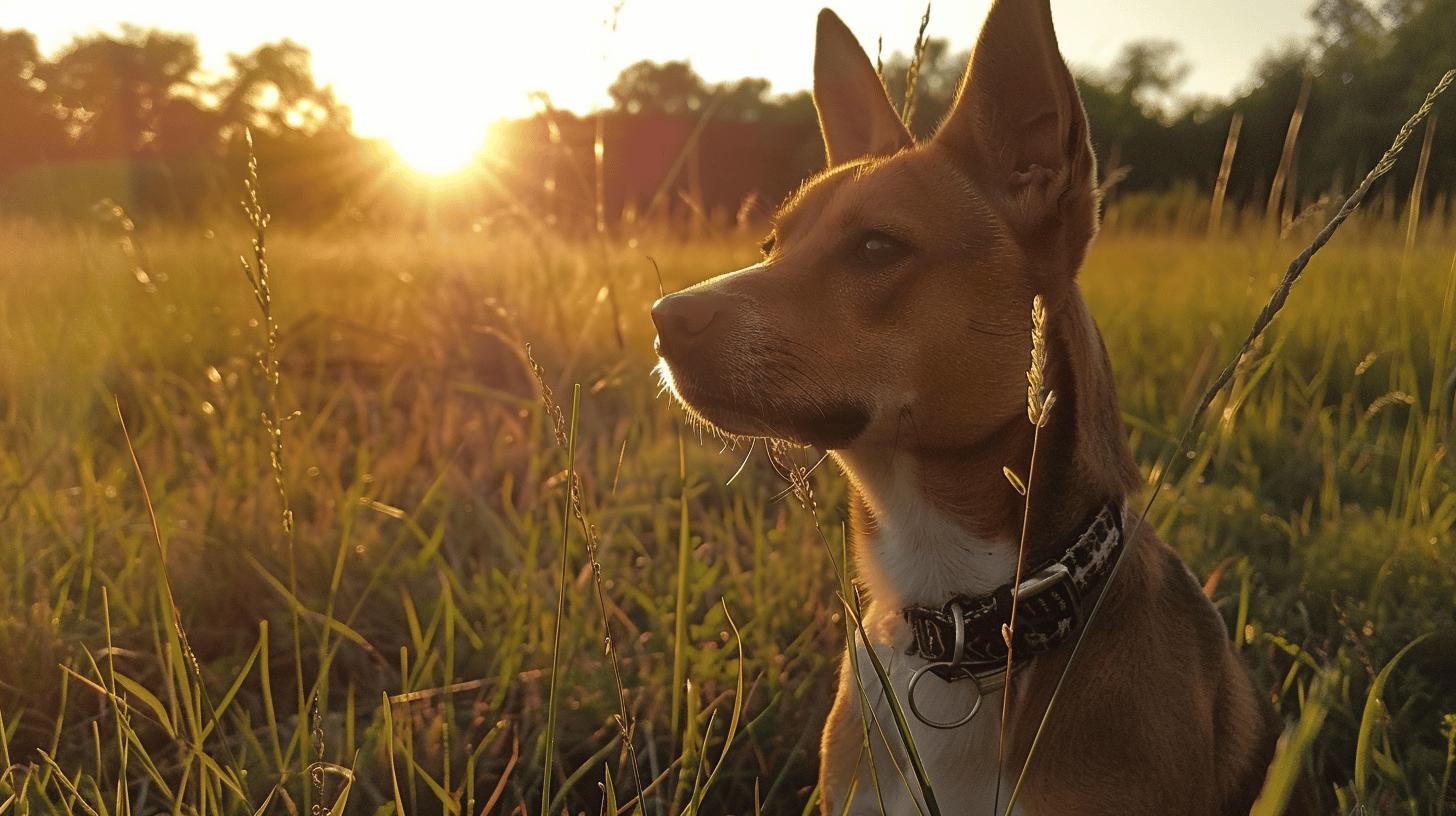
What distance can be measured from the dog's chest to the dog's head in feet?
1.67

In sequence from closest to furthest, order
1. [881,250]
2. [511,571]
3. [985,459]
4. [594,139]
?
[985,459]
[881,250]
[511,571]
[594,139]

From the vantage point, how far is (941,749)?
2.03 m

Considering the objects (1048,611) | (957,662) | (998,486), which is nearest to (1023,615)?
(1048,611)

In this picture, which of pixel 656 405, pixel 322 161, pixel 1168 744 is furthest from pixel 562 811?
pixel 322 161

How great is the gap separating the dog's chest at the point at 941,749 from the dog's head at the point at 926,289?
1.67 ft

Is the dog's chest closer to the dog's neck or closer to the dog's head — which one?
the dog's neck

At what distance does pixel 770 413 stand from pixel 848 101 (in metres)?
1.22

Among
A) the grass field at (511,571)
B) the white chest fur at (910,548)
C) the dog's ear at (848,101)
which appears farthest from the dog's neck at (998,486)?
the dog's ear at (848,101)

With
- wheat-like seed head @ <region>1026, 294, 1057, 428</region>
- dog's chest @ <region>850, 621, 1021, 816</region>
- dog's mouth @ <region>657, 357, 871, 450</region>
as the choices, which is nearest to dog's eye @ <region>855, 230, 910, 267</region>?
dog's mouth @ <region>657, 357, 871, 450</region>

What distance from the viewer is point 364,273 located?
8398mm

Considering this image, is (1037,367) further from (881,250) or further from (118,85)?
(118,85)

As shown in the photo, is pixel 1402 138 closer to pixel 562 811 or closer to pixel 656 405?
pixel 562 811

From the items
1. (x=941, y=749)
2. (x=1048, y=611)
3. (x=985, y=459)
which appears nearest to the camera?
(x=1048, y=611)

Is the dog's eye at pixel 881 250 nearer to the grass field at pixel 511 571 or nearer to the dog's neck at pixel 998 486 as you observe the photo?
the dog's neck at pixel 998 486
